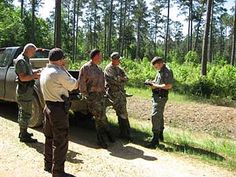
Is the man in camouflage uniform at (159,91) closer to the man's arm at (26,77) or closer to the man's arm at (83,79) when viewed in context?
the man's arm at (83,79)

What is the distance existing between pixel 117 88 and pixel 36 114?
191 cm

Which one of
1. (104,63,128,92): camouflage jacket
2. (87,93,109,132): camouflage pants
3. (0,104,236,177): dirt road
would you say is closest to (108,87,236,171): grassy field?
(0,104,236,177): dirt road

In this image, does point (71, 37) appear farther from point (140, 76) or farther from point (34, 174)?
point (34, 174)

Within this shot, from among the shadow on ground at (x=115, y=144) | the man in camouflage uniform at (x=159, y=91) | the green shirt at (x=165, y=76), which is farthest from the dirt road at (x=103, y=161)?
the green shirt at (x=165, y=76)

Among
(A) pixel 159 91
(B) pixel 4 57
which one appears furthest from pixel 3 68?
(A) pixel 159 91

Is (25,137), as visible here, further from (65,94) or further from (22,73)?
(65,94)

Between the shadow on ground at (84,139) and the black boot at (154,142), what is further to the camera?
the black boot at (154,142)

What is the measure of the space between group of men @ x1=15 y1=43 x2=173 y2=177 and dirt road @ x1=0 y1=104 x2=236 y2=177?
288 mm

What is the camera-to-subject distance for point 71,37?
63875mm

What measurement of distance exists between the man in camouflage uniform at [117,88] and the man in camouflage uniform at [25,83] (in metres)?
1.66

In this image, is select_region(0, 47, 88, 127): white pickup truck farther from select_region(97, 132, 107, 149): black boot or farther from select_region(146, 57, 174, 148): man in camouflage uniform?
select_region(146, 57, 174, 148): man in camouflage uniform

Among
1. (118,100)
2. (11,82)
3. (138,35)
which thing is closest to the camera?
(118,100)

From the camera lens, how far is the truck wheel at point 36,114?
8845 millimetres

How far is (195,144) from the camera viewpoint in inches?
351
